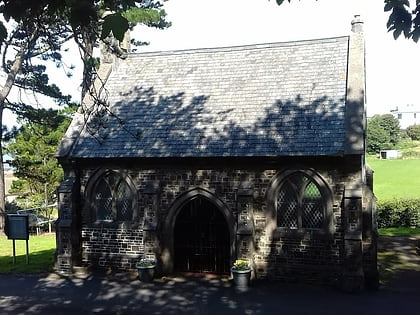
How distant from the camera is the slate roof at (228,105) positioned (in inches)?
596

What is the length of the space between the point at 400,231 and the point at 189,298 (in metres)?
16.4

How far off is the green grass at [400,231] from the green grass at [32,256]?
55.6ft

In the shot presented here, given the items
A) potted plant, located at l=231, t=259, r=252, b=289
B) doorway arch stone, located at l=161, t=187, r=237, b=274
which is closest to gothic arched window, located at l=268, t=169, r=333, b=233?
doorway arch stone, located at l=161, t=187, r=237, b=274

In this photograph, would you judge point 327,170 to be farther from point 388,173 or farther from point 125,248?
point 388,173

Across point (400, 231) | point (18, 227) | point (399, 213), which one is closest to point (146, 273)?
point (18, 227)

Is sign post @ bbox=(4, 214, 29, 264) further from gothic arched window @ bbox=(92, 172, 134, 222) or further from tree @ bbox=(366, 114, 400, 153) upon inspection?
tree @ bbox=(366, 114, 400, 153)

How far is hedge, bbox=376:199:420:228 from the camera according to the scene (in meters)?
27.0

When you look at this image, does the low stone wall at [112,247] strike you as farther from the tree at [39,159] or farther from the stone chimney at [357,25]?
the tree at [39,159]

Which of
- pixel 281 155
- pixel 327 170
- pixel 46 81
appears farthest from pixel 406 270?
pixel 46 81

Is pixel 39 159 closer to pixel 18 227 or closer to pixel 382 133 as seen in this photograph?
pixel 18 227

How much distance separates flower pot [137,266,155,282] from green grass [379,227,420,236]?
1448 centimetres

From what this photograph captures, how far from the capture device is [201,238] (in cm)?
1603

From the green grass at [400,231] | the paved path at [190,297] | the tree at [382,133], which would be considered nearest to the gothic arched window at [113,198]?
the paved path at [190,297]

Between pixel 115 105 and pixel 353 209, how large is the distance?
32.6 feet
